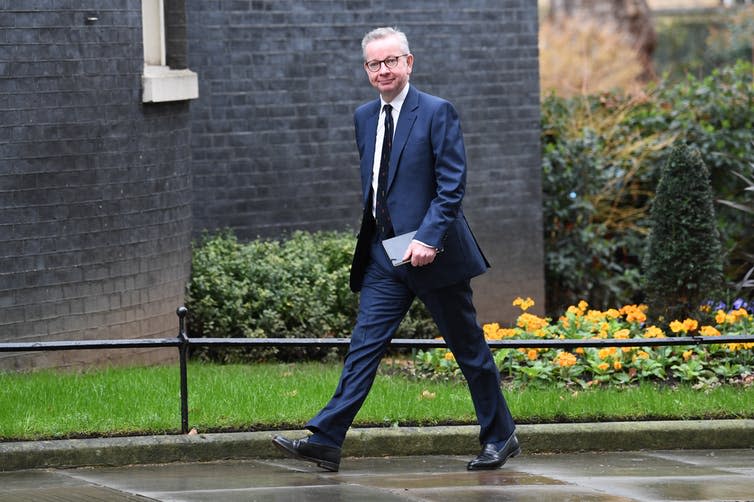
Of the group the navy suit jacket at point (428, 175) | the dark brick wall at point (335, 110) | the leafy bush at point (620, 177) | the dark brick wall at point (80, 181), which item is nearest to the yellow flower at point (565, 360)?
the navy suit jacket at point (428, 175)

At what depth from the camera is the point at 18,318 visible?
9039 mm

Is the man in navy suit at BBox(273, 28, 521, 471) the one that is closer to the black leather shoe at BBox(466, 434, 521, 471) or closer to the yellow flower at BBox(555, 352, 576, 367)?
the black leather shoe at BBox(466, 434, 521, 471)

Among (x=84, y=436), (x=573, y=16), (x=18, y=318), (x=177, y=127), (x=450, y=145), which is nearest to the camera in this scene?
(x=450, y=145)

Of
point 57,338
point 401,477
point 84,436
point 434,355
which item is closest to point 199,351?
point 57,338

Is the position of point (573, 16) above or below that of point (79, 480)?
above

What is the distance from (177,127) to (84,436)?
11.8ft

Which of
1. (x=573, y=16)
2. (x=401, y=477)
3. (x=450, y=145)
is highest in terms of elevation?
(x=573, y=16)

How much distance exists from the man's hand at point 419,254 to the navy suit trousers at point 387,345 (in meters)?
0.26

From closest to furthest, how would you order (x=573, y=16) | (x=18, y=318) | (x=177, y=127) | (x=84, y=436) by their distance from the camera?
(x=84, y=436) < (x=18, y=318) < (x=177, y=127) < (x=573, y=16)

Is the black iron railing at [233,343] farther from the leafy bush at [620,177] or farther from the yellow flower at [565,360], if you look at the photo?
the leafy bush at [620,177]

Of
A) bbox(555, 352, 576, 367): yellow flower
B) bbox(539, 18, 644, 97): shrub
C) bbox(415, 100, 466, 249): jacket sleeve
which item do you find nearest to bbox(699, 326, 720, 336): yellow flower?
bbox(555, 352, 576, 367): yellow flower

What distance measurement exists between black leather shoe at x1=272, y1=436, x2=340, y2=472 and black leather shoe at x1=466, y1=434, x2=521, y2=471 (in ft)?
2.26

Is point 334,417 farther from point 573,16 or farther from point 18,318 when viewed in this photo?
point 573,16

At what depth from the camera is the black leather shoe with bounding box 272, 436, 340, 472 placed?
6.44 metres
